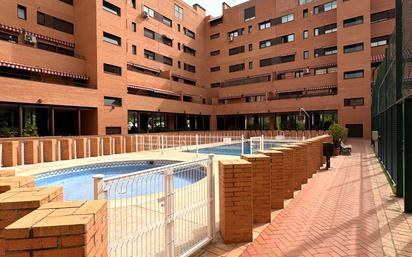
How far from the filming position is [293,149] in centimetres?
700

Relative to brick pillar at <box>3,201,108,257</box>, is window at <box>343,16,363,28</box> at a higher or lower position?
higher

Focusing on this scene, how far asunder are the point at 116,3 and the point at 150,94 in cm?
1043

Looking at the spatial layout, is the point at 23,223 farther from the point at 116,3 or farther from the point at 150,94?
the point at 150,94

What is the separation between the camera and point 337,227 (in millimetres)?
4891

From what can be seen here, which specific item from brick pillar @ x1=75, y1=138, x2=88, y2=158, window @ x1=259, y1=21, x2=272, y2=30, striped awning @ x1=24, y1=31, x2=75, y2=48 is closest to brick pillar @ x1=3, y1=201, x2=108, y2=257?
brick pillar @ x1=75, y1=138, x2=88, y2=158

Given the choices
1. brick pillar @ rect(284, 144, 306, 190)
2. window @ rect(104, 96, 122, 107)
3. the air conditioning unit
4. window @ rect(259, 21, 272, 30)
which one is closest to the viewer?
brick pillar @ rect(284, 144, 306, 190)

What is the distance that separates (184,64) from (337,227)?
119 ft

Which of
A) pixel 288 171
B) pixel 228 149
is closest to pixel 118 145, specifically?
pixel 228 149

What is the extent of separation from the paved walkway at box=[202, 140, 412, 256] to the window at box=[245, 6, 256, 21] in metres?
36.9

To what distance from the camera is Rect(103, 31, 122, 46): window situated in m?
23.3

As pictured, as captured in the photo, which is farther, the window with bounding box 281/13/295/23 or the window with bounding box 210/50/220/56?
the window with bounding box 210/50/220/56

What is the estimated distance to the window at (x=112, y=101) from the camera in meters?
22.9

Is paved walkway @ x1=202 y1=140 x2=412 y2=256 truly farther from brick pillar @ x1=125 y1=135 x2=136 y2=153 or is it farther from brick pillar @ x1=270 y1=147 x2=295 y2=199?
brick pillar @ x1=125 y1=135 x2=136 y2=153

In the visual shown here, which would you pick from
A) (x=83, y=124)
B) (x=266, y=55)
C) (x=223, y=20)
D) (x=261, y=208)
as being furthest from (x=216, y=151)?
(x=223, y=20)
